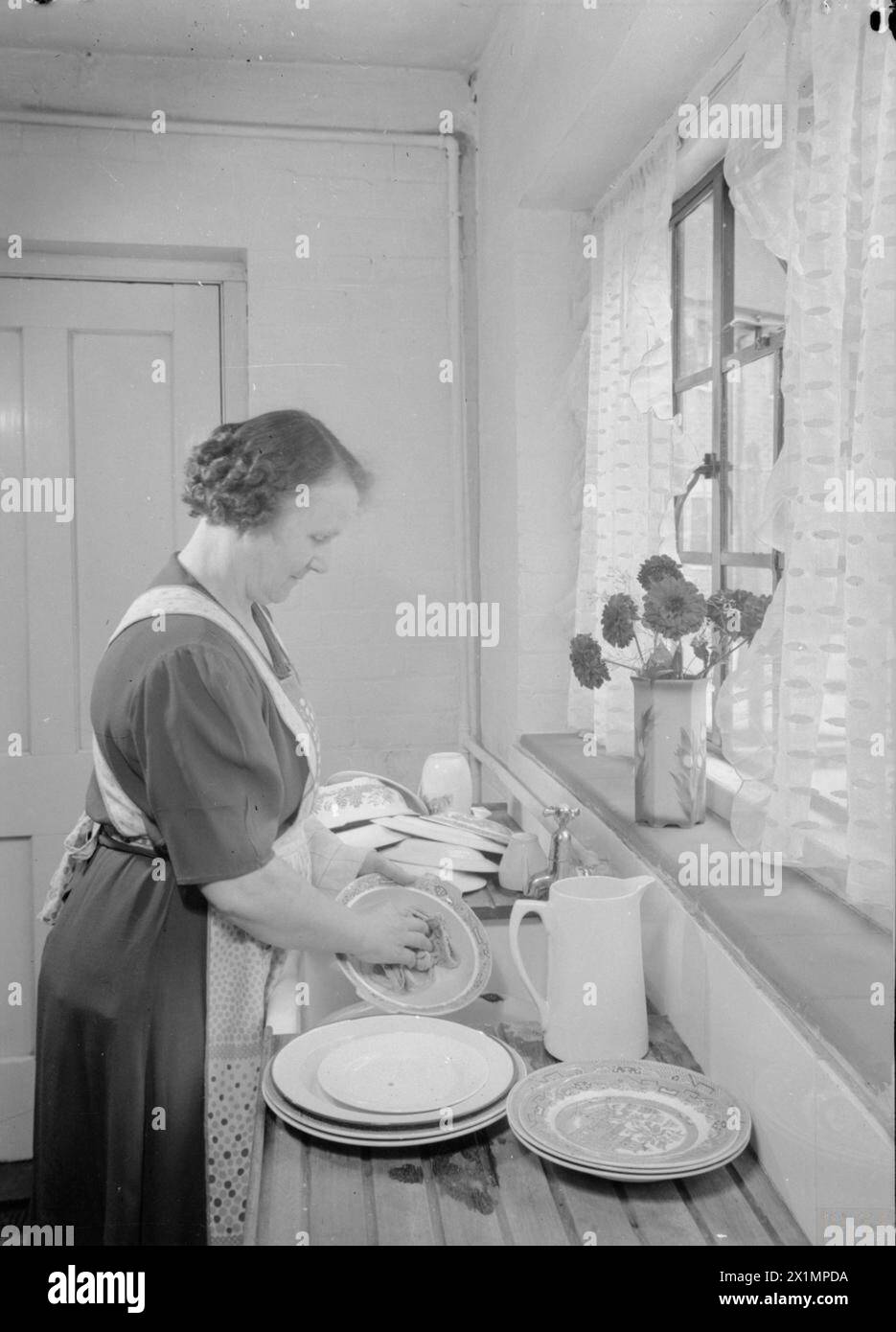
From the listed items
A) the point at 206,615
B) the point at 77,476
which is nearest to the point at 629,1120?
the point at 206,615

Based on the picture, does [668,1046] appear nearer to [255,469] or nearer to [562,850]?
[562,850]

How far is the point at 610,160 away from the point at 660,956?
1258 millimetres

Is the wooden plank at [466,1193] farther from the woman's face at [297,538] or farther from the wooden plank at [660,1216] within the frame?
the woman's face at [297,538]

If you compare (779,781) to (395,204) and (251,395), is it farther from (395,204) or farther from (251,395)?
(395,204)

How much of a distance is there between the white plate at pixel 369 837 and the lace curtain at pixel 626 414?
1.35 feet

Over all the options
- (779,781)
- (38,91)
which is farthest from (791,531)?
(38,91)

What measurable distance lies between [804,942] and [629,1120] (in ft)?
0.72

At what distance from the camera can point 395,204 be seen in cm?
179

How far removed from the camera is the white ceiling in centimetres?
165

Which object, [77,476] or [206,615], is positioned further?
[77,476]

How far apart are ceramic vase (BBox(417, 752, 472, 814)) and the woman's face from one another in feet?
2.39

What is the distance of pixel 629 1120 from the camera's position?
93cm

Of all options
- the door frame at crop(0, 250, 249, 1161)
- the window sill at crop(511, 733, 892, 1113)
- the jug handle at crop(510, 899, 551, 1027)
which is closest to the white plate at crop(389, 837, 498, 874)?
the window sill at crop(511, 733, 892, 1113)

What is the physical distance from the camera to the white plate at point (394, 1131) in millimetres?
910
